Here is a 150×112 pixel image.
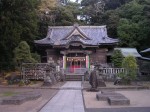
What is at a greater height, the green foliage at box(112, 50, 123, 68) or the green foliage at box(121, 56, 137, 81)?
the green foliage at box(112, 50, 123, 68)

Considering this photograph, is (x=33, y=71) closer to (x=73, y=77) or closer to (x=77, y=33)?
(x=73, y=77)

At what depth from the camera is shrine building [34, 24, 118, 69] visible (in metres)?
43.2

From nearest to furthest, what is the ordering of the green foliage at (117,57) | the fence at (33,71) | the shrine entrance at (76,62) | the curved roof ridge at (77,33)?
the fence at (33,71)
the green foliage at (117,57)
the shrine entrance at (76,62)
the curved roof ridge at (77,33)

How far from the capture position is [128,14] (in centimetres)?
5781

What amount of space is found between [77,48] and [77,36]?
2226 millimetres

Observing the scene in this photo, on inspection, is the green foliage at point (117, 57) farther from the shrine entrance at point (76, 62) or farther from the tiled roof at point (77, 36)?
the shrine entrance at point (76, 62)

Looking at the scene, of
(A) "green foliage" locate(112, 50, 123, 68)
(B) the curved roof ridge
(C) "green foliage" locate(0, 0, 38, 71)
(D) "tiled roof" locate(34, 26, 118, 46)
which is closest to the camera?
(C) "green foliage" locate(0, 0, 38, 71)

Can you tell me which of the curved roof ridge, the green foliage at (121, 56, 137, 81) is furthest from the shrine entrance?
the green foliage at (121, 56, 137, 81)

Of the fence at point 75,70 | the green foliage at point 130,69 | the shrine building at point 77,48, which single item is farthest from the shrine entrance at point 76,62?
the green foliage at point 130,69

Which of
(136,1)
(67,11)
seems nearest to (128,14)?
(136,1)

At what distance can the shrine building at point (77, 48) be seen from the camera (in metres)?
43.2

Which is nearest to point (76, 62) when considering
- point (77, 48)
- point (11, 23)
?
point (77, 48)

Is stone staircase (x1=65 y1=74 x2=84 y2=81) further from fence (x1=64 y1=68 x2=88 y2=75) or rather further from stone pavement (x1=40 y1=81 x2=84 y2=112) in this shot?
stone pavement (x1=40 y1=81 x2=84 y2=112)

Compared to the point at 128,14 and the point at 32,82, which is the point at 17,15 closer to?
the point at 32,82
